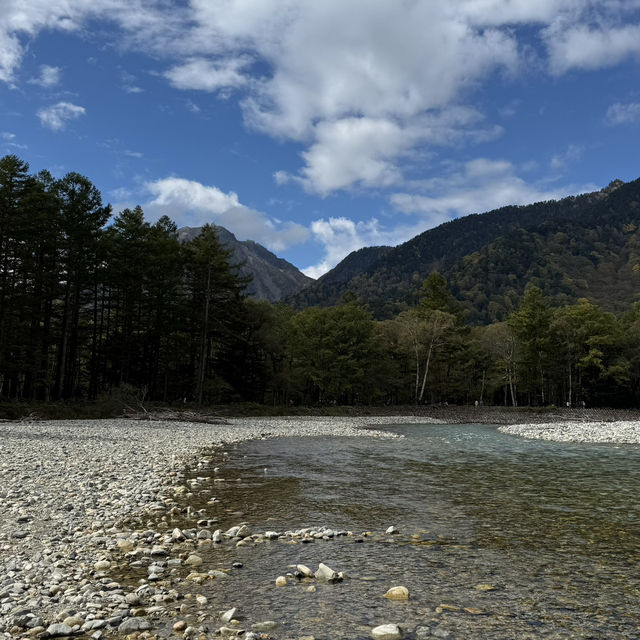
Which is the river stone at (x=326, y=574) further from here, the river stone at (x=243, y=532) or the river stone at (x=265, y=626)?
the river stone at (x=243, y=532)

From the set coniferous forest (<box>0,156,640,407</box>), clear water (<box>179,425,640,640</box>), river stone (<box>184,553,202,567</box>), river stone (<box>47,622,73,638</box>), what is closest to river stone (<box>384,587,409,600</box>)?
clear water (<box>179,425,640,640</box>)

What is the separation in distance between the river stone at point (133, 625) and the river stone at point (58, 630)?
0.44 m

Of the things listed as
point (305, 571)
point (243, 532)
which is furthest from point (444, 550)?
point (243, 532)

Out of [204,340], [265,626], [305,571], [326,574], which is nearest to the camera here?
[265,626]

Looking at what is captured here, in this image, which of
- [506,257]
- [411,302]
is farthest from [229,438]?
[506,257]

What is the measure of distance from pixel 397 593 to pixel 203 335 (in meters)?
37.1

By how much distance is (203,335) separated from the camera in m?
40.9

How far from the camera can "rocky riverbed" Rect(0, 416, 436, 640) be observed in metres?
4.59

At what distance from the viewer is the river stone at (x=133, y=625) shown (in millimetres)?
4438

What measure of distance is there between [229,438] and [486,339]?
5477cm

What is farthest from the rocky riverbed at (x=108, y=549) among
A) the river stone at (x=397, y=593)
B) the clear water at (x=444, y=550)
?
the river stone at (x=397, y=593)

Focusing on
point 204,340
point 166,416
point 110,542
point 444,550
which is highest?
Answer: point 204,340

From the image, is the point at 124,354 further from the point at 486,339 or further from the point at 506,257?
the point at 506,257

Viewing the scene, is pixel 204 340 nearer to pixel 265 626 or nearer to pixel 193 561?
pixel 193 561
